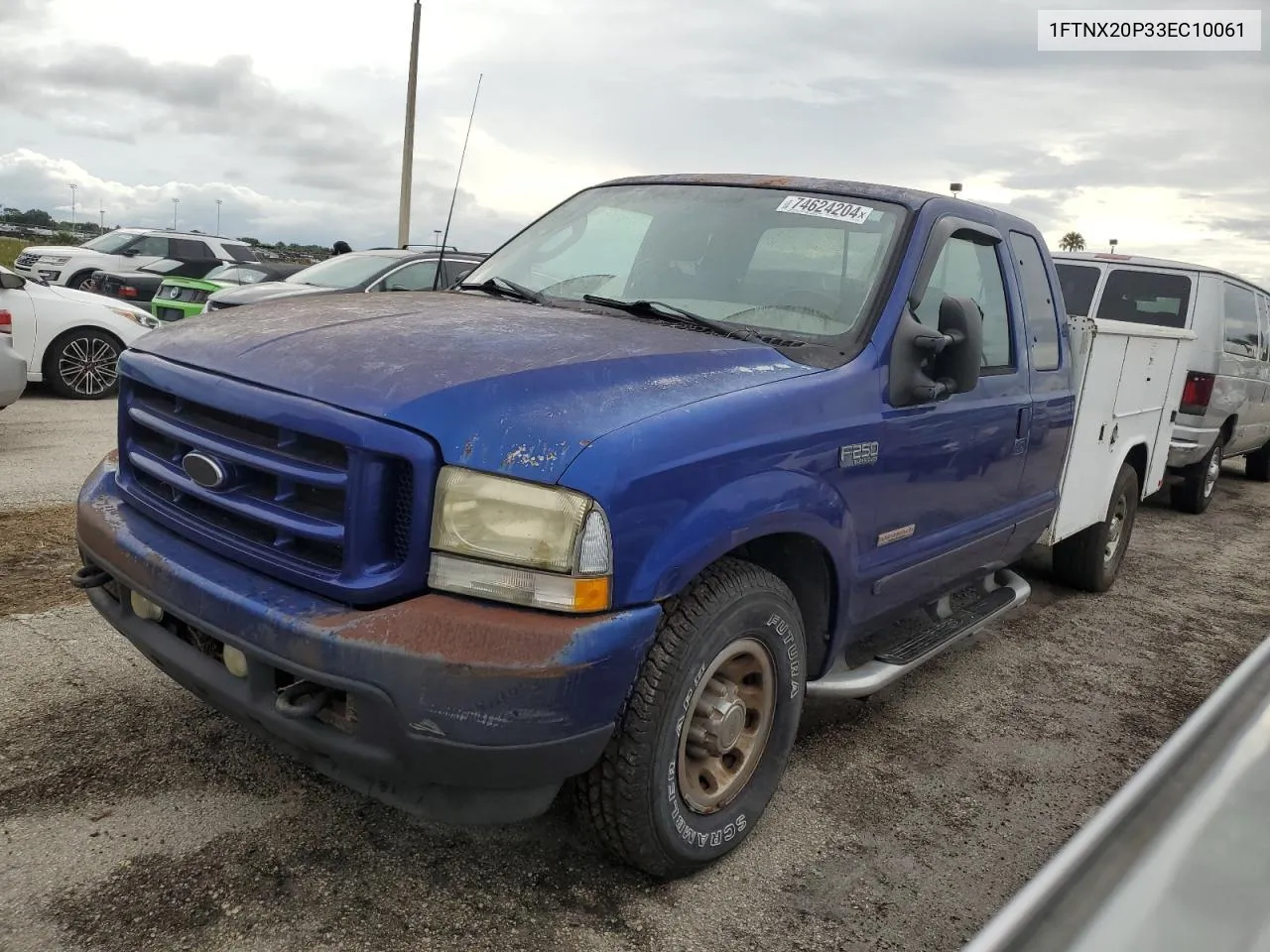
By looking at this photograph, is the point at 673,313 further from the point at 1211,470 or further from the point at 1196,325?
the point at 1211,470

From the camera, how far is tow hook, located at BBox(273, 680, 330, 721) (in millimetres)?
2250

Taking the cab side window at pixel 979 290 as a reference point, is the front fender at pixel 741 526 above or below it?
below

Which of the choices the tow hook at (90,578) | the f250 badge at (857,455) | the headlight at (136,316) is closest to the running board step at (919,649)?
the f250 badge at (857,455)

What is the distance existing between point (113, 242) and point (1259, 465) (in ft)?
60.4

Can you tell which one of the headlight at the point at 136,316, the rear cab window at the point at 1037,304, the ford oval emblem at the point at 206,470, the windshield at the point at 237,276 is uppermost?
the rear cab window at the point at 1037,304

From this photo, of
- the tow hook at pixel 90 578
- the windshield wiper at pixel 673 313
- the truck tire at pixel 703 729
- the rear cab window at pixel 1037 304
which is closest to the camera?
the truck tire at pixel 703 729

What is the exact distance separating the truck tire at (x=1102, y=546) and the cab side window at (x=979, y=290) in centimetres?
201

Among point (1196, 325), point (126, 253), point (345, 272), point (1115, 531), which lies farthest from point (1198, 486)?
point (126, 253)

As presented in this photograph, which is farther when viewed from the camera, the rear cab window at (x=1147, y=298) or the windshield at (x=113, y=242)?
the windshield at (x=113, y=242)

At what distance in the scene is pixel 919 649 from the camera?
Answer: 3.67 metres

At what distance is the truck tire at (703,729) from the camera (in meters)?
2.42

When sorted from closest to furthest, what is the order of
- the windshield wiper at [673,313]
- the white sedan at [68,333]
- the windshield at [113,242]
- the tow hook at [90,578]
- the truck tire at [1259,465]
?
the tow hook at [90,578], the windshield wiper at [673,313], the white sedan at [68,333], the truck tire at [1259,465], the windshield at [113,242]

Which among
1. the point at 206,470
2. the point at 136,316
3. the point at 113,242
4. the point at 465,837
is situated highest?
the point at 206,470

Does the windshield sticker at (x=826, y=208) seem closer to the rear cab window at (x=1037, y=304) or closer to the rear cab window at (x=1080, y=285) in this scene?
the rear cab window at (x=1037, y=304)
